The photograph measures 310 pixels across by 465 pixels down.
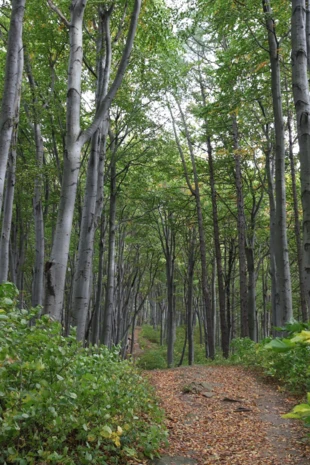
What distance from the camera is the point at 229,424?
4.94 metres

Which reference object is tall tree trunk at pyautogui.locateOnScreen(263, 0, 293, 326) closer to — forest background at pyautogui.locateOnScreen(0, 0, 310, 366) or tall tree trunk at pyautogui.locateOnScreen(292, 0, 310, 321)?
forest background at pyautogui.locateOnScreen(0, 0, 310, 366)

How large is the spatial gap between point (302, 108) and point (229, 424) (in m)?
4.35

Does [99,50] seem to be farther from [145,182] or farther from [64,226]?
[145,182]

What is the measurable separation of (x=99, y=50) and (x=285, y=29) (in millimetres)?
4513

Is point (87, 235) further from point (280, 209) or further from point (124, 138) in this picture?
point (124, 138)

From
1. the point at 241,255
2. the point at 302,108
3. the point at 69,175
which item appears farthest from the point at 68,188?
the point at 241,255

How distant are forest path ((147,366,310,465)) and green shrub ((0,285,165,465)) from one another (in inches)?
23.1

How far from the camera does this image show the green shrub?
8.13 feet

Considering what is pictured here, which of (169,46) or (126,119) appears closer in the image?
(169,46)

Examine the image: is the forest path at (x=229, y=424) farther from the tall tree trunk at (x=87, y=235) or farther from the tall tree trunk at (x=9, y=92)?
the tall tree trunk at (x=9, y=92)

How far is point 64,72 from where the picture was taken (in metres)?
11.5

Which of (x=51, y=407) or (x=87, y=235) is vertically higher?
(x=87, y=235)

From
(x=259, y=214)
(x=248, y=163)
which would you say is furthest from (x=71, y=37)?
(x=259, y=214)

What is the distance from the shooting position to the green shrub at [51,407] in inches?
97.5
